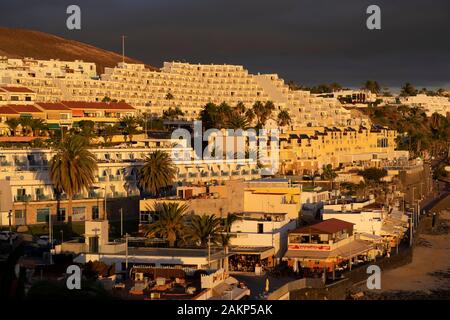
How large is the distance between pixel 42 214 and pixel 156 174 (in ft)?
26.9

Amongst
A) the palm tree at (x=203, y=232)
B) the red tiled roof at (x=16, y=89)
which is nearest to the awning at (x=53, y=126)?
the red tiled roof at (x=16, y=89)

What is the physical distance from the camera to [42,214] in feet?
202

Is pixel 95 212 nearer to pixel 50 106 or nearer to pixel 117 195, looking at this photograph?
pixel 117 195

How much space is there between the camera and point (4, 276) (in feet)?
86.0

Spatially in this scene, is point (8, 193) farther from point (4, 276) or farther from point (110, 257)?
point (4, 276)

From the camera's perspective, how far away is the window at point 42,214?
61.3m

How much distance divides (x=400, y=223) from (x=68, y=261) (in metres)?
30.6

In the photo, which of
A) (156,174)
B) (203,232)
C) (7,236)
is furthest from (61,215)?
(203,232)

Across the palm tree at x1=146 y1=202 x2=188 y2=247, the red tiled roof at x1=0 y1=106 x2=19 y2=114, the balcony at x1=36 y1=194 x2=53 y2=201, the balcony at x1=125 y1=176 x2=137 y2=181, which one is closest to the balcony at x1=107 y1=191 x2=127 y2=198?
the balcony at x1=125 y1=176 x2=137 y2=181

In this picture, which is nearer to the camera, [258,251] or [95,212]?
[258,251]

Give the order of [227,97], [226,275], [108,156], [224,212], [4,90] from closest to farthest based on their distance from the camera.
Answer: [226,275] < [224,212] < [108,156] < [4,90] < [227,97]

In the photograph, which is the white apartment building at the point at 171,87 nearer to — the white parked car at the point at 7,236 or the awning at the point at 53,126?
the awning at the point at 53,126
